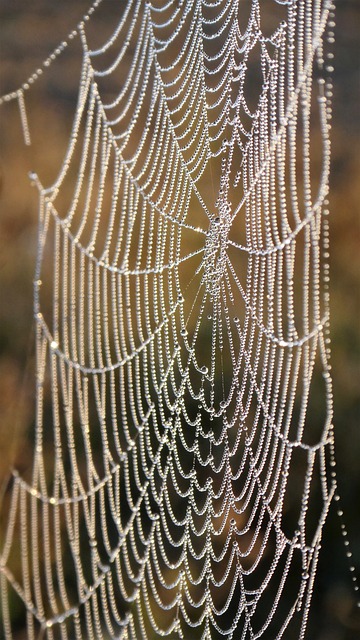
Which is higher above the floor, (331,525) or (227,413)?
(227,413)

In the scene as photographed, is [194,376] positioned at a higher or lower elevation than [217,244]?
lower

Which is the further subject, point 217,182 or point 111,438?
point 111,438

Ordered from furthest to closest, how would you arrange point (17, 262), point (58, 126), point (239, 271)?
point (58, 126) → point (17, 262) → point (239, 271)

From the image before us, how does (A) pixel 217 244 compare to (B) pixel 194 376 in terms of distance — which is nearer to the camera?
(A) pixel 217 244

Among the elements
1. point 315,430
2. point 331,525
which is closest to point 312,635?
point 331,525

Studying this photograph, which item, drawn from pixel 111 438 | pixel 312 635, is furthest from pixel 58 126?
pixel 312 635

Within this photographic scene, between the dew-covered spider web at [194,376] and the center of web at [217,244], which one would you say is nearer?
the center of web at [217,244]

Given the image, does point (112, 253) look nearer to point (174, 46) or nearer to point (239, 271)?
point (239, 271)

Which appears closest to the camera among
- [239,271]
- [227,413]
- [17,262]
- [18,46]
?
[227,413]

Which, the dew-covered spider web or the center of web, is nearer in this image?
the center of web

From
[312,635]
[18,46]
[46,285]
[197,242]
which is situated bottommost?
[312,635]
